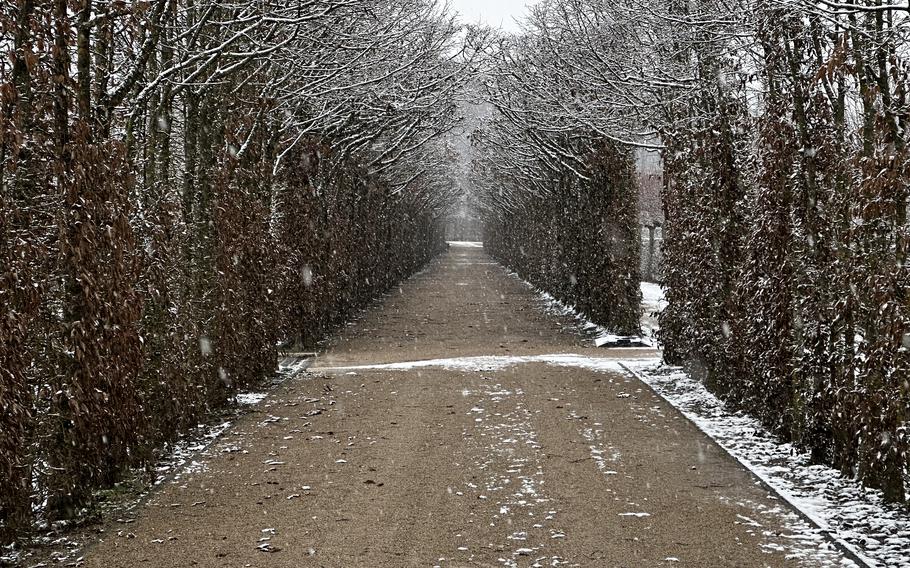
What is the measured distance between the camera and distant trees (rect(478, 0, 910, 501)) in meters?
5.94

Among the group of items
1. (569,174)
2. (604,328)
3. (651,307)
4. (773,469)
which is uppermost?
(569,174)

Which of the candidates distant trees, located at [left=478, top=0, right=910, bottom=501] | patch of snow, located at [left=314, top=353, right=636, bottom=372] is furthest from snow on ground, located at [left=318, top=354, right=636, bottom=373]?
distant trees, located at [left=478, top=0, right=910, bottom=501]

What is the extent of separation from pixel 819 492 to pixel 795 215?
2328 millimetres

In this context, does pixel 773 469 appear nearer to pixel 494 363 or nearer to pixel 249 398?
pixel 249 398

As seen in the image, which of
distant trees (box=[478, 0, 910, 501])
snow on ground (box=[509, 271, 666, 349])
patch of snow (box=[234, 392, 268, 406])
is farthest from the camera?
snow on ground (box=[509, 271, 666, 349])

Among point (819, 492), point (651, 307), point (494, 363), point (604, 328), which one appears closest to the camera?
→ point (819, 492)

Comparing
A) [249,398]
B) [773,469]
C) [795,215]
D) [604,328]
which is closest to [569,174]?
[604,328]

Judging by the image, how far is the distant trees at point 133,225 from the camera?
5.65 meters

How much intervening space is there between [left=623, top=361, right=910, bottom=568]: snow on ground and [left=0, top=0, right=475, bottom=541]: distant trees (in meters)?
5.02

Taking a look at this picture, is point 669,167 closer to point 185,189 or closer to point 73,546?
point 185,189

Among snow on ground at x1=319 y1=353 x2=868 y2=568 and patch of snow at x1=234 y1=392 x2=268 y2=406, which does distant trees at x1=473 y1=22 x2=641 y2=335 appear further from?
patch of snow at x1=234 y1=392 x2=268 y2=406

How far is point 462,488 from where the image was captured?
727 cm

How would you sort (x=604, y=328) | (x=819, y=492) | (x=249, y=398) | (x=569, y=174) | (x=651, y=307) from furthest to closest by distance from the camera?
A: (x=651, y=307) → (x=569, y=174) → (x=604, y=328) → (x=249, y=398) → (x=819, y=492)

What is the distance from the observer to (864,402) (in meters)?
6.18
